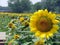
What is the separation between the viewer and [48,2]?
704 inches

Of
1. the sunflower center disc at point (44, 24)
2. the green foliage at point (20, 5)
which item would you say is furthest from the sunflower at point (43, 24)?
the green foliage at point (20, 5)

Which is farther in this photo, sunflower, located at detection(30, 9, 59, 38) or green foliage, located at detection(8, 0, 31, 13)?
green foliage, located at detection(8, 0, 31, 13)

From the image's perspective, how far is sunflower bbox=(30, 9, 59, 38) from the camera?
0.87m

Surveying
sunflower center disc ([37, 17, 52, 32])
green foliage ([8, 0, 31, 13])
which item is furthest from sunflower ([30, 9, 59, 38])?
green foliage ([8, 0, 31, 13])

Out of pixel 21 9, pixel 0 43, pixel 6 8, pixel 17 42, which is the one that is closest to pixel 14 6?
pixel 21 9

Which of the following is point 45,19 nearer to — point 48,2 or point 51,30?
point 51,30

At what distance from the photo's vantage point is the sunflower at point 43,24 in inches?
34.1

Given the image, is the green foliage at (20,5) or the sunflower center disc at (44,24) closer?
the sunflower center disc at (44,24)

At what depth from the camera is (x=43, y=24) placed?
0.86 m

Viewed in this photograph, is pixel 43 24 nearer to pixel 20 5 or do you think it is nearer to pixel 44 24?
pixel 44 24

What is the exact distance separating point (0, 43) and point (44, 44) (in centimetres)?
247

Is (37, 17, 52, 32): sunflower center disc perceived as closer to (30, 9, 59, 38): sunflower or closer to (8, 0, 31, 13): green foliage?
(30, 9, 59, 38): sunflower

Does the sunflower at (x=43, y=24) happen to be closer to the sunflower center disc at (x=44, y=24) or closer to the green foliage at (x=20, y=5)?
the sunflower center disc at (x=44, y=24)

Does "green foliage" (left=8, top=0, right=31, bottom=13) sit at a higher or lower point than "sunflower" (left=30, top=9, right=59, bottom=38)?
lower
